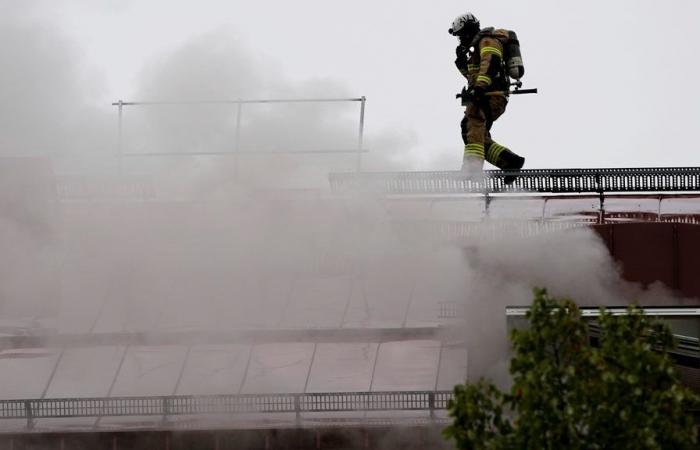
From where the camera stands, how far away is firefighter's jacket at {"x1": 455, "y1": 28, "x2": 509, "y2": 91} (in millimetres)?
42750

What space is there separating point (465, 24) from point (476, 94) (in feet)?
5.35

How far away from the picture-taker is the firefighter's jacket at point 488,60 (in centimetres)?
4275

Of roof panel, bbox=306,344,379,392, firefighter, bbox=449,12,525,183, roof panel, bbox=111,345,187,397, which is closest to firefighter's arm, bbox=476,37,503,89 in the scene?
firefighter, bbox=449,12,525,183

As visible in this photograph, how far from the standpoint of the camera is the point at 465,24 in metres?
43.7

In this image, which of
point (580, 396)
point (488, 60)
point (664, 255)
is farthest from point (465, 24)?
point (580, 396)

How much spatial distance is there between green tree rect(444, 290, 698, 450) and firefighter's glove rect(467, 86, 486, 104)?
17.1 m

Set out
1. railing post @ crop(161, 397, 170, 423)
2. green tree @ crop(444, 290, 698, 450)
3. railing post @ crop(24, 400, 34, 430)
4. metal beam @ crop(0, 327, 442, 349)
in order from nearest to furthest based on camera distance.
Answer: green tree @ crop(444, 290, 698, 450) → railing post @ crop(161, 397, 170, 423) → railing post @ crop(24, 400, 34, 430) → metal beam @ crop(0, 327, 442, 349)

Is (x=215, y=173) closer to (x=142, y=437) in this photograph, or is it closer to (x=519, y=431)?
(x=142, y=437)

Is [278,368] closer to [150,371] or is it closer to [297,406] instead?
[297,406]

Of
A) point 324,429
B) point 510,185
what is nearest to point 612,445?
point 324,429

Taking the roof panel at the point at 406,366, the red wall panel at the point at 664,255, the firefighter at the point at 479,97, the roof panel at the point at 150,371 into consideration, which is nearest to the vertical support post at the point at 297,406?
the roof panel at the point at 406,366

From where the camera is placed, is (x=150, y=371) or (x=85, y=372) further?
(x=85, y=372)

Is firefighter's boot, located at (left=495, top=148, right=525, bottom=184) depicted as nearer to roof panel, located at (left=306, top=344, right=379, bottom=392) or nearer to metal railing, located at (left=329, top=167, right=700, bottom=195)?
metal railing, located at (left=329, top=167, right=700, bottom=195)

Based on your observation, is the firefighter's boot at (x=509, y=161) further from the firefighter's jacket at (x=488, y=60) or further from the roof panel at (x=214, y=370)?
the roof panel at (x=214, y=370)
